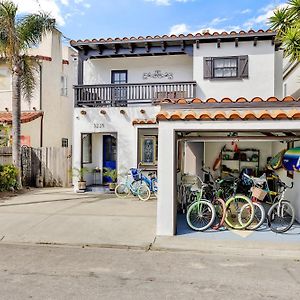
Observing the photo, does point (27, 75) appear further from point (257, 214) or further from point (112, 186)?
point (257, 214)

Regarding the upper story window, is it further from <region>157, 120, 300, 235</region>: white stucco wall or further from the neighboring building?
the neighboring building

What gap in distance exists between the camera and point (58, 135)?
19.2 meters

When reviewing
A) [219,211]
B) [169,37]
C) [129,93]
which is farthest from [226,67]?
[219,211]

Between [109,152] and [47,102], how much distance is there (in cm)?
597

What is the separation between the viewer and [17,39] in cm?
1270

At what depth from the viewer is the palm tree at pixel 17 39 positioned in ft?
40.7

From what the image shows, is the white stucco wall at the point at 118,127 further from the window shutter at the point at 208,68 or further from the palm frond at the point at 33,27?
the palm frond at the point at 33,27

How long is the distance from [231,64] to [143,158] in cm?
555

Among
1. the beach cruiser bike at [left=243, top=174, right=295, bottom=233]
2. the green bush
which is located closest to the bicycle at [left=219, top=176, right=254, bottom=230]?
the beach cruiser bike at [left=243, top=174, right=295, bottom=233]

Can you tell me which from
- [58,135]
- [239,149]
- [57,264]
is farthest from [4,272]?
[58,135]

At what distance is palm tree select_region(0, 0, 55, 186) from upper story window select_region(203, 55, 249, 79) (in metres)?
6.67

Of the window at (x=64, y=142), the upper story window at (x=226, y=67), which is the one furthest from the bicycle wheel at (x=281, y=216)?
the window at (x=64, y=142)

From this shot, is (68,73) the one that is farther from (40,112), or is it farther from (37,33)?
(37,33)

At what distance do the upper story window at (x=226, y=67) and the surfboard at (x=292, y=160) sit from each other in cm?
645
